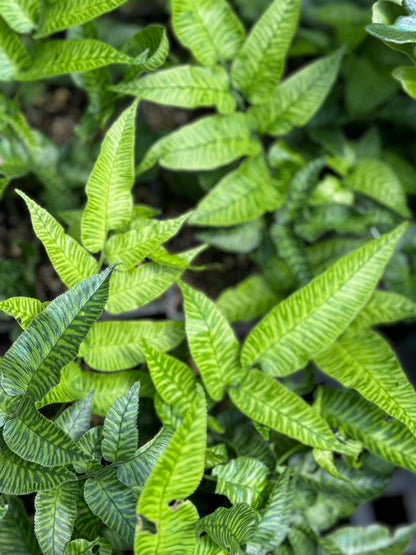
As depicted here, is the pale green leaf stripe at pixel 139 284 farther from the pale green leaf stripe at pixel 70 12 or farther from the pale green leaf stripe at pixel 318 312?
the pale green leaf stripe at pixel 70 12

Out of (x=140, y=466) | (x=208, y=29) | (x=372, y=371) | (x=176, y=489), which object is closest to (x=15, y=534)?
(x=140, y=466)

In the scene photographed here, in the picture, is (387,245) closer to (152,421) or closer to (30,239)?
(152,421)

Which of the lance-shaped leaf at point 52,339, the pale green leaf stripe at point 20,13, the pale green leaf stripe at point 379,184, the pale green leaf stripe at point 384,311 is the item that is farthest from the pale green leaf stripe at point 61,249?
the pale green leaf stripe at point 379,184

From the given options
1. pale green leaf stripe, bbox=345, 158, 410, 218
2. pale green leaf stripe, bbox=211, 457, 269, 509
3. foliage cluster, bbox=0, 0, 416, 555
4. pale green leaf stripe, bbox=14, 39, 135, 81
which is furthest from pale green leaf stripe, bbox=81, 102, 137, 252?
pale green leaf stripe, bbox=345, 158, 410, 218

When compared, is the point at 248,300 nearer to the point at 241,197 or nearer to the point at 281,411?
the point at 241,197

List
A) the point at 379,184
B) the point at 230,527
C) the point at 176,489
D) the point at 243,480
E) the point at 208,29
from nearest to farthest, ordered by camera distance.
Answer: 1. the point at 176,489
2. the point at 230,527
3. the point at 243,480
4. the point at 208,29
5. the point at 379,184

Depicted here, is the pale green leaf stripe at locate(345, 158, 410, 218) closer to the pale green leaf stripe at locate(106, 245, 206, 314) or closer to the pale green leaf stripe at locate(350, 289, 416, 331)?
the pale green leaf stripe at locate(350, 289, 416, 331)
